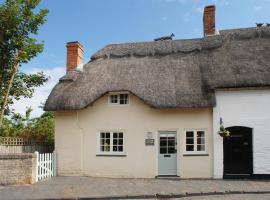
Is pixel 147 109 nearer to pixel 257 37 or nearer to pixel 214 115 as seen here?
pixel 214 115

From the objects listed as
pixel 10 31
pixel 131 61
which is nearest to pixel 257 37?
pixel 131 61

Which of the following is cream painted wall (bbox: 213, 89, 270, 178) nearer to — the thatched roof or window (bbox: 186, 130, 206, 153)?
the thatched roof

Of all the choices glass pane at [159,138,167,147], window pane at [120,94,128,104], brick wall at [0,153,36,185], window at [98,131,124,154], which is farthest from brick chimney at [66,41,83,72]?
glass pane at [159,138,167,147]

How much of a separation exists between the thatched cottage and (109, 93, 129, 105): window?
5cm

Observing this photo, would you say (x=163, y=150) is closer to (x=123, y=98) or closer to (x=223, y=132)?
(x=223, y=132)

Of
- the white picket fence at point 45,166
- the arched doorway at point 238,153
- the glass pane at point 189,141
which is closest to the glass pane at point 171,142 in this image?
the glass pane at point 189,141

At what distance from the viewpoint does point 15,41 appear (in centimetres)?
1825

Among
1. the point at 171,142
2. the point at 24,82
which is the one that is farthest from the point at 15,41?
the point at 171,142

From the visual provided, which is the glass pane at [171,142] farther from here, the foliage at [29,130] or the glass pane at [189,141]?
the foliage at [29,130]

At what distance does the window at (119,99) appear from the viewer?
17.2 metres

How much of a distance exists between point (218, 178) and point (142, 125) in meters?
4.34

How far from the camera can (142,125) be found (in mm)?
16797

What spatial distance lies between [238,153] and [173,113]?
11.7 ft

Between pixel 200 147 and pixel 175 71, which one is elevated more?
pixel 175 71
